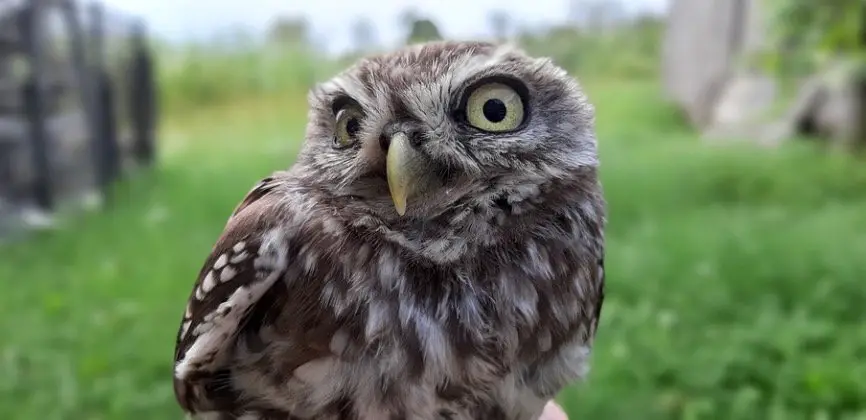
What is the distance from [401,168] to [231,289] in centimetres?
50

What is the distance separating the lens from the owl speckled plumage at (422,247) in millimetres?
1414

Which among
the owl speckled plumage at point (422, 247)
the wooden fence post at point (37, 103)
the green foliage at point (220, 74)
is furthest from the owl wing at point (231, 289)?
the green foliage at point (220, 74)

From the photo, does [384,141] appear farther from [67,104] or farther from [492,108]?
[67,104]

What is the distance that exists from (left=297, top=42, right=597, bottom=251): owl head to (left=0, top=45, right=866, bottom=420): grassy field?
83 cm

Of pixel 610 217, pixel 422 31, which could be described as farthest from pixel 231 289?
pixel 610 217

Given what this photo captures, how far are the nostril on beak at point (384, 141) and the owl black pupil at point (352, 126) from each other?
9cm

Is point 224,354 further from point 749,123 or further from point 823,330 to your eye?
point 749,123

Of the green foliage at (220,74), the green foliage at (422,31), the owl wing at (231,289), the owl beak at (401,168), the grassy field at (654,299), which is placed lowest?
the grassy field at (654,299)

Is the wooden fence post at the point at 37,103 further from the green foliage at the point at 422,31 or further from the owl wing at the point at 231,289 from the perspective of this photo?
the owl wing at the point at 231,289

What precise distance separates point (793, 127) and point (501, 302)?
28.5 ft

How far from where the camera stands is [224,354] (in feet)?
5.41

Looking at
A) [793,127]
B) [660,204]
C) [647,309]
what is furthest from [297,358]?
[793,127]

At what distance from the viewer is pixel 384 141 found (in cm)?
139

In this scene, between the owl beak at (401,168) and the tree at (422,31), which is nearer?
the owl beak at (401,168)
